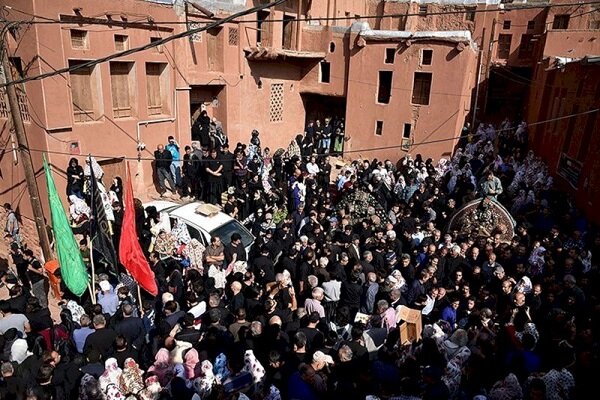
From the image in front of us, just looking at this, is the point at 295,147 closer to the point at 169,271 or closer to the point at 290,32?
the point at 290,32

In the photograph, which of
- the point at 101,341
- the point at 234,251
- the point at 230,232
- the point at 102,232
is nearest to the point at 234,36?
the point at 230,232

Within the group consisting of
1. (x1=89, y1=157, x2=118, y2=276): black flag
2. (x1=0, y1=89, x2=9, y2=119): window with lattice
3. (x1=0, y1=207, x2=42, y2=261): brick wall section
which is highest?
(x1=0, y1=89, x2=9, y2=119): window with lattice

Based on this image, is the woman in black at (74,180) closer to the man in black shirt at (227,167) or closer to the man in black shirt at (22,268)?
the man in black shirt at (22,268)

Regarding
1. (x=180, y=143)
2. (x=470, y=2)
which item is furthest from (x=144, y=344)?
(x=470, y=2)

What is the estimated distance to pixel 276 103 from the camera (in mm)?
18734

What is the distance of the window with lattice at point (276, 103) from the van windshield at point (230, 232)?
9.75 meters

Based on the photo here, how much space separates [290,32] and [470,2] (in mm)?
9938

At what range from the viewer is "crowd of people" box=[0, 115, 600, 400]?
4.80 m

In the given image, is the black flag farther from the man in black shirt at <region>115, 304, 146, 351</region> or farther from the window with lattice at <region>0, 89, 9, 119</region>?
the window with lattice at <region>0, 89, 9, 119</region>

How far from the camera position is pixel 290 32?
1862cm

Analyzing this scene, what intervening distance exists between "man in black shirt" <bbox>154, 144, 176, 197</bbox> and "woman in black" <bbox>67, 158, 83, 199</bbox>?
2.12 m

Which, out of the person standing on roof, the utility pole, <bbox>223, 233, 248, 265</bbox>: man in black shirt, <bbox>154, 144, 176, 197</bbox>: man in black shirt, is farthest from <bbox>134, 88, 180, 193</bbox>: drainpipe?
Result: <bbox>223, 233, 248, 265</bbox>: man in black shirt

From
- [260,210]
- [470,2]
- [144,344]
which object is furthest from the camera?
[470,2]

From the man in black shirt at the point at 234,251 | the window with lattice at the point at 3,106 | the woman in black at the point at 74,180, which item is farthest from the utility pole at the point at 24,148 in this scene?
the man in black shirt at the point at 234,251
